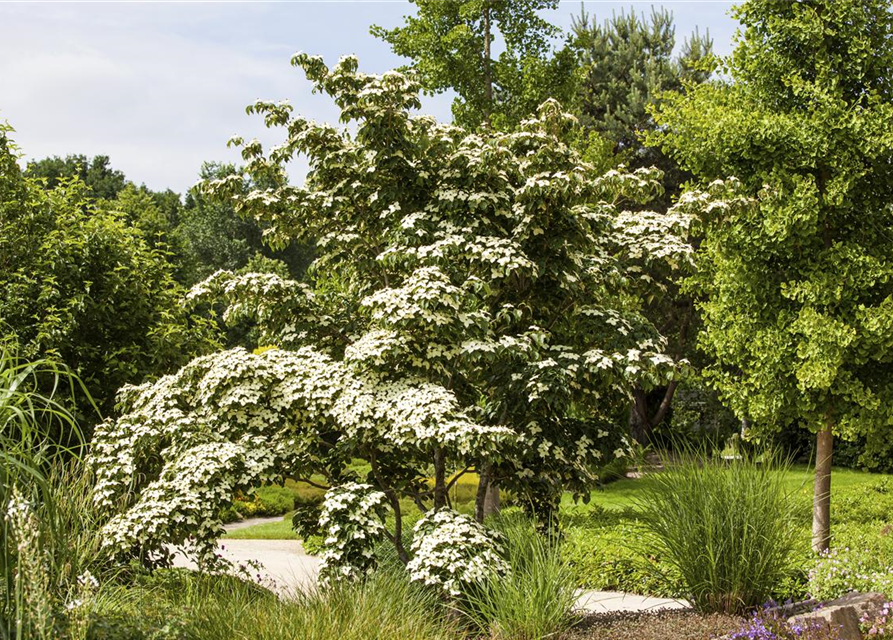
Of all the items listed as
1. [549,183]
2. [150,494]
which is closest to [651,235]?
[549,183]

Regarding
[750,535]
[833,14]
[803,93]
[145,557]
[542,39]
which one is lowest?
[145,557]

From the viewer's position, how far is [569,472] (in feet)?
23.2

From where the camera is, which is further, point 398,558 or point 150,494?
point 398,558

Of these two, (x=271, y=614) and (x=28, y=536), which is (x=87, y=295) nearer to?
(x=271, y=614)

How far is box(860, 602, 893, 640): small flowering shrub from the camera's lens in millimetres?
5895

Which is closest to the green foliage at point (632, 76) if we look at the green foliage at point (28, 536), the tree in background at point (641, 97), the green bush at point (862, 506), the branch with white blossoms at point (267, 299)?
the tree in background at point (641, 97)

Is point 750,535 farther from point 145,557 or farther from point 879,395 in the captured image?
point 145,557

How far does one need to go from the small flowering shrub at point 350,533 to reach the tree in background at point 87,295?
465 centimetres

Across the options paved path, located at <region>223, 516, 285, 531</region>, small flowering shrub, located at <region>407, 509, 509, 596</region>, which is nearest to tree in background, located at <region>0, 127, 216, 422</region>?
paved path, located at <region>223, 516, 285, 531</region>

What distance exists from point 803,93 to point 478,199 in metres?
4.55

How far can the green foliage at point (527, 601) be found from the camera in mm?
5500

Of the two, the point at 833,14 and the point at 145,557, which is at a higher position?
the point at 833,14

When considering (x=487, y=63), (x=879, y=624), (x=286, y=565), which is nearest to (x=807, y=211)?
(x=879, y=624)

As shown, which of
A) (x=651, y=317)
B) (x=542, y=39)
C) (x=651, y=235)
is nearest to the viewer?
(x=651, y=235)
